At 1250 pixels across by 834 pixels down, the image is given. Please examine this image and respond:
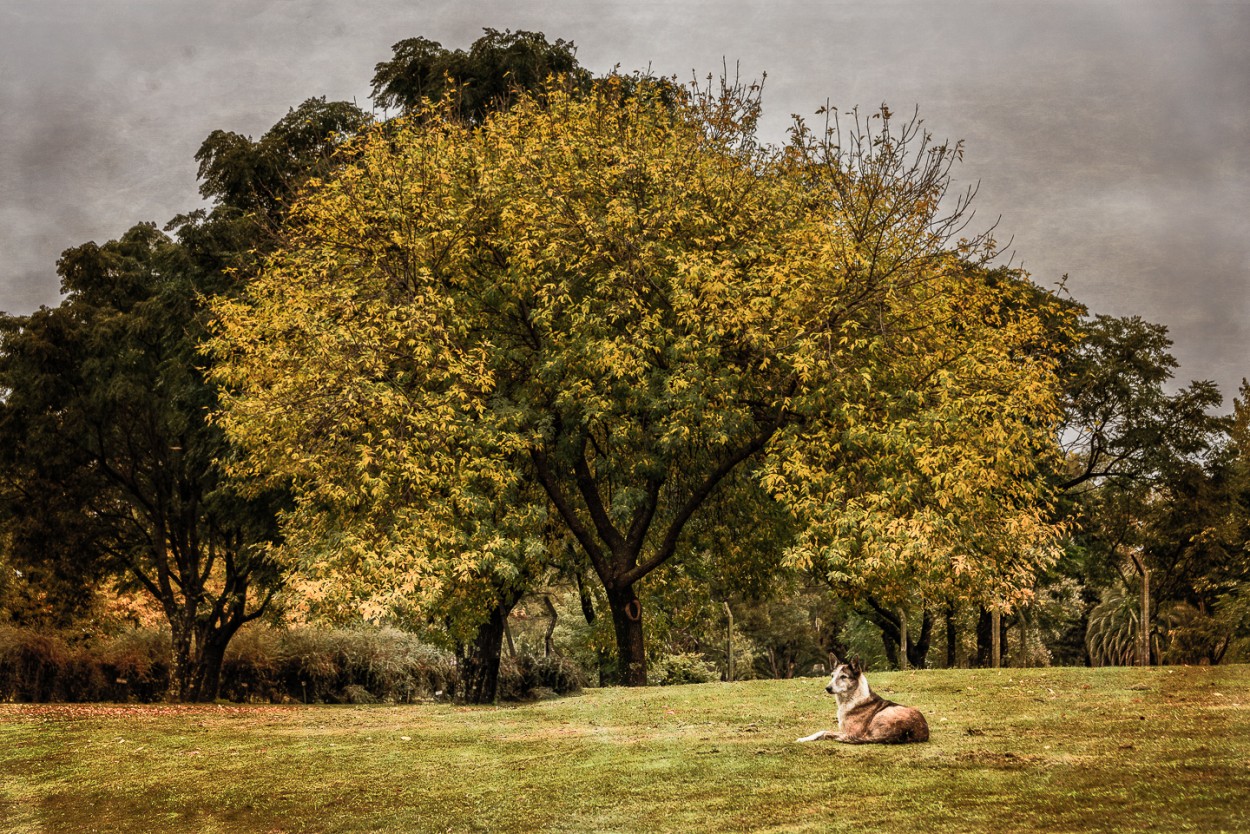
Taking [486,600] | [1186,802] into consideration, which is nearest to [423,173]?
[486,600]

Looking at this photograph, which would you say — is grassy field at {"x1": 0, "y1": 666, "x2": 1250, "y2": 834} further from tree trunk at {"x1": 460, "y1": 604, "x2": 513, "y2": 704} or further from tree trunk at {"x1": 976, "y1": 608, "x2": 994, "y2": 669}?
tree trunk at {"x1": 976, "y1": 608, "x2": 994, "y2": 669}

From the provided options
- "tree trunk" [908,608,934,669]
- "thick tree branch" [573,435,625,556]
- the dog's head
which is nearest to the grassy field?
the dog's head

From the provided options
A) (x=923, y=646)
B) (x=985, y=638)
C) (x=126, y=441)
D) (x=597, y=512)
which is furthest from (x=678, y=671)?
(x=126, y=441)

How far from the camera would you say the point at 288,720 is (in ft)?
54.2

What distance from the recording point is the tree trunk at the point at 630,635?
21.5 metres

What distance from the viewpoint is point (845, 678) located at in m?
10.3

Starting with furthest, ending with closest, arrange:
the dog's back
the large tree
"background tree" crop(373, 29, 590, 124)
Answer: "background tree" crop(373, 29, 590, 124), the large tree, the dog's back

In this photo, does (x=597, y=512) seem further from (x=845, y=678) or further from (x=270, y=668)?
(x=845, y=678)

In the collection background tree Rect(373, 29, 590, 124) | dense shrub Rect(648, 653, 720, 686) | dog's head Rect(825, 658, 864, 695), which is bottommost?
dense shrub Rect(648, 653, 720, 686)

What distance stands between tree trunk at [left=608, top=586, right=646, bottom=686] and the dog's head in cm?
1131

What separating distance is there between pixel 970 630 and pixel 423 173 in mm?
40555

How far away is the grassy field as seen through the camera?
25.4 ft

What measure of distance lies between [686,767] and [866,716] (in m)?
1.87

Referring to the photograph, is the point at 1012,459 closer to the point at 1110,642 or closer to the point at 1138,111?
the point at 1138,111
